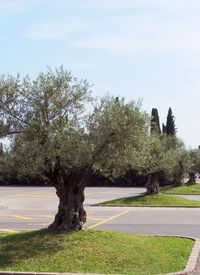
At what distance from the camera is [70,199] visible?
12203 mm

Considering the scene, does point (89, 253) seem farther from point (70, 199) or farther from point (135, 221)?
point (135, 221)

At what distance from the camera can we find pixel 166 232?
17141mm

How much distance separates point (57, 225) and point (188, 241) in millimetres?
3683

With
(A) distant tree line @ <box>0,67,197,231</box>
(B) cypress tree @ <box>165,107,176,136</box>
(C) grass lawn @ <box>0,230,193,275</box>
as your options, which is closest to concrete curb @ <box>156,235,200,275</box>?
(C) grass lawn @ <box>0,230,193,275</box>

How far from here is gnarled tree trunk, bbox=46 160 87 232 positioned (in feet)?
39.8

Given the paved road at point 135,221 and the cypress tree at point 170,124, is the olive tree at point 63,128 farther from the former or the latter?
the cypress tree at point 170,124

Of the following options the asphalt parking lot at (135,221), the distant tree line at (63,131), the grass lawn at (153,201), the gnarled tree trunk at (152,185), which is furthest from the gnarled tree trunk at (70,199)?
the gnarled tree trunk at (152,185)

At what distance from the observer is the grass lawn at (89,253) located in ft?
33.3

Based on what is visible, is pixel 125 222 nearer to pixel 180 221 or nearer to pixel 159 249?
pixel 180 221

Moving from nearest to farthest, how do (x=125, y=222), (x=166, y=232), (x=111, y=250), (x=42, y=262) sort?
(x=42, y=262) < (x=111, y=250) < (x=166, y=232) < (x=125, y=222)

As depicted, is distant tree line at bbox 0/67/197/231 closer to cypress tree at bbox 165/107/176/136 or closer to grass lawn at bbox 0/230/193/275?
grass lawn at bbox 0/230/193/275

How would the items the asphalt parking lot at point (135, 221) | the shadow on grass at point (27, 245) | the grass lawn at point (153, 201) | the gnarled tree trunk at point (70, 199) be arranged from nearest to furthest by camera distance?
the shadow on grass at point (27, 245) → the gnarled tree trunk at point (70, 199) → the asphalt parking lot at point (135, 221) → the grass lawn at point (153, 201)

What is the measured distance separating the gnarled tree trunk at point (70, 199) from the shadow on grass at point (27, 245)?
0.32 metres

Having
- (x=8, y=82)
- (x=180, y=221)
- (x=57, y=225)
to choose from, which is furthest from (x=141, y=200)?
(x=8, y=82)
